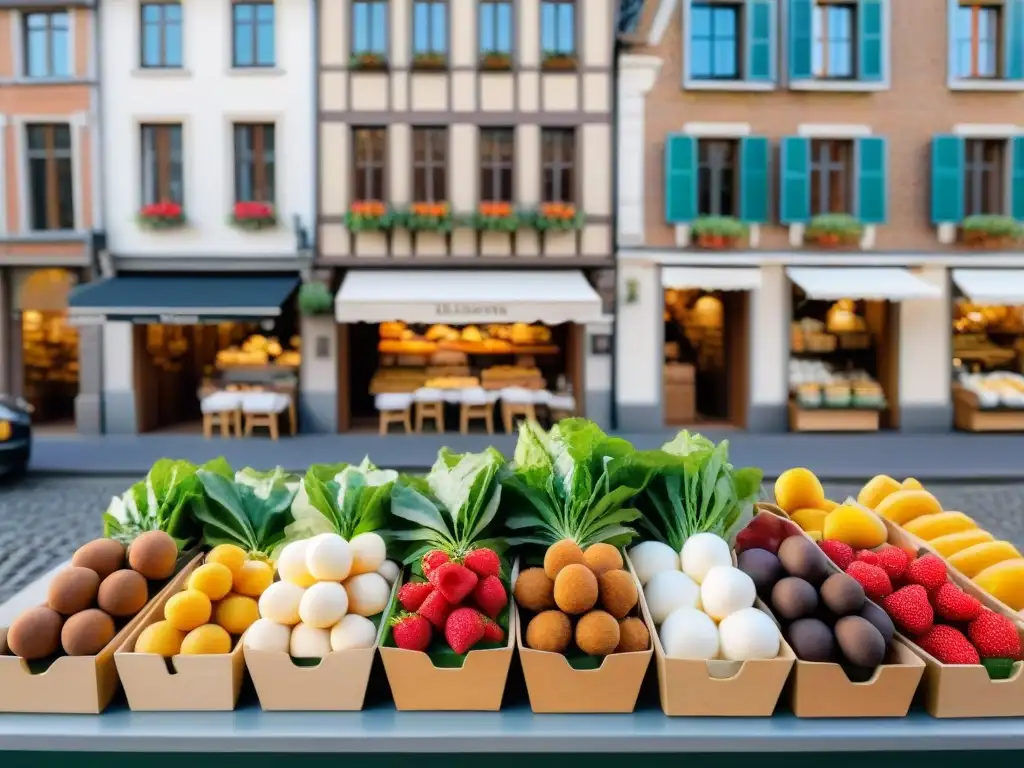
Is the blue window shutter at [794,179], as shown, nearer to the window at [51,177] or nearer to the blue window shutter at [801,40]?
the blue window shutter at [801,40]

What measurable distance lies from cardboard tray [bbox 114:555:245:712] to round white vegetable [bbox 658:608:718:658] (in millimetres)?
1193

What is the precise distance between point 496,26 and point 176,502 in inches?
583

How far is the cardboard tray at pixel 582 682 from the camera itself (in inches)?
87.3

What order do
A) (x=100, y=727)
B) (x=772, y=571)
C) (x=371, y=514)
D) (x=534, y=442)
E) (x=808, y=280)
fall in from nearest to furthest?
(x=100, y=727) < (x=772, y=571) < (x=371, y=514) < (x=534, y=442) < (x=808, y=280)

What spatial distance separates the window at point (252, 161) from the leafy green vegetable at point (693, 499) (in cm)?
1459

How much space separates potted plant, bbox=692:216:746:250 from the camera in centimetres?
1548

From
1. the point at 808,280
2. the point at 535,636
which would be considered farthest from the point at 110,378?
the point at 535,636

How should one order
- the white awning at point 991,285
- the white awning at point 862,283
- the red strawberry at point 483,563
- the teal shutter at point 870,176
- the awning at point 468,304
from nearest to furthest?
the red strawberry at point 483,563 < the awning at point 468,304 < the white awning at point 862,283 < the white awning at point 991,285 < the teal shutter at point 870,176

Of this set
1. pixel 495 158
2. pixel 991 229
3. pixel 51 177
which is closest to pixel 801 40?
pixel 991 229

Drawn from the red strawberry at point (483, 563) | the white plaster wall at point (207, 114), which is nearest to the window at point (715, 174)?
the white plaster wall at point (207, 114)

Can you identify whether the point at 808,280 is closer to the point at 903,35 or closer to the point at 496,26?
the point at 903,35

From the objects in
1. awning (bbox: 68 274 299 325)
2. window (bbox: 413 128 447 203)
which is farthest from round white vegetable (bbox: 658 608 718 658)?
window (bbox: 413 128 447 203)

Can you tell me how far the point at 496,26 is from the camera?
15844 millimetres

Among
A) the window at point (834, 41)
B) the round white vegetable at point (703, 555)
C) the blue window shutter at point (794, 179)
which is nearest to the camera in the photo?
the round white vegetable at point (703, 555)
